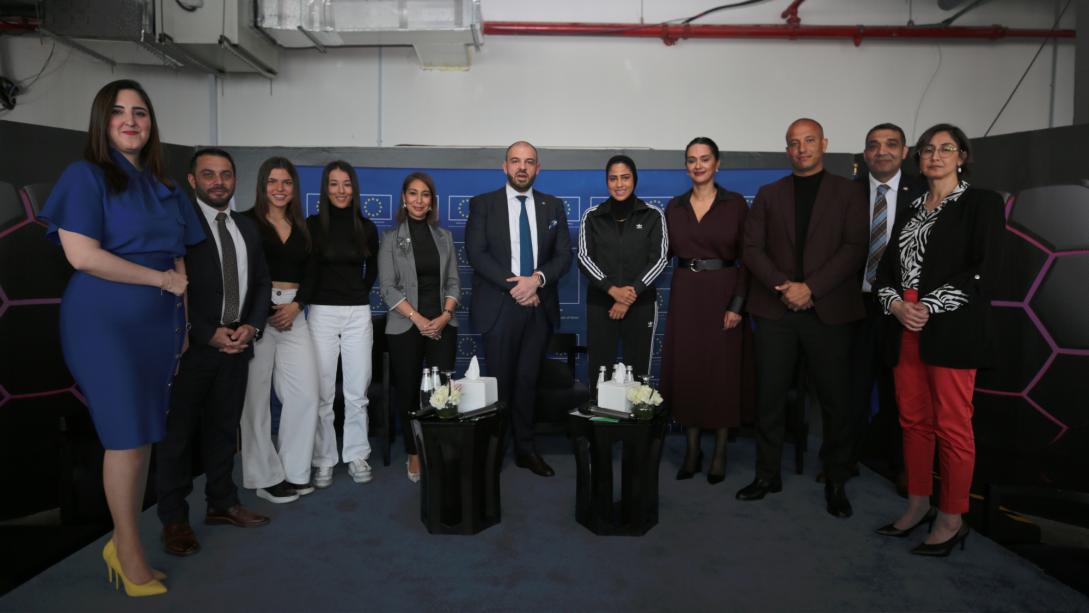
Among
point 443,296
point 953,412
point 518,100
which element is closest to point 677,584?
point 953,412

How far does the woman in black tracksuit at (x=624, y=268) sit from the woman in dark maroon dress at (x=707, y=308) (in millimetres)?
136

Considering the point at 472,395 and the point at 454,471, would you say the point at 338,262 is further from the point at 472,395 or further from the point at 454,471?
the point at 454,471

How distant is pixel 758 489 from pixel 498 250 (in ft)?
6.27

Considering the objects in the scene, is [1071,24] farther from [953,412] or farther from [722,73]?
[953,412]

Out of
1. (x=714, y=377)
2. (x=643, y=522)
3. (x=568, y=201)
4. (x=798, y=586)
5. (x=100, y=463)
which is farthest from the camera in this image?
(x=568, y=201)

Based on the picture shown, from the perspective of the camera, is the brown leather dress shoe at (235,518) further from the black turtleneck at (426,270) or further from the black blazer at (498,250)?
the black blazer at (498,250)

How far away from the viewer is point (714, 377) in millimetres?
3404

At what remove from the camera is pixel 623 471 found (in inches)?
106

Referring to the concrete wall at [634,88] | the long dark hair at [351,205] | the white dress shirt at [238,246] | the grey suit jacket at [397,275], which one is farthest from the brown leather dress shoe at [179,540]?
the concrete wall at [634,88]

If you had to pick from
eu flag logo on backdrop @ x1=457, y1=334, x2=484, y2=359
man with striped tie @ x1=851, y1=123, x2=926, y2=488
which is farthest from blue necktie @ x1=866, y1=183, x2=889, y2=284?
eu flag logo on backdrop @ x1=457, y1=334, x2=484, y2=359

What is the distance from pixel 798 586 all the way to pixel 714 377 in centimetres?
132

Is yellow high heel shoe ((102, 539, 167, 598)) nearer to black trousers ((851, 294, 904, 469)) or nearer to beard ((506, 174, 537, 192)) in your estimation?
beard ((506, 174, 537, 192))

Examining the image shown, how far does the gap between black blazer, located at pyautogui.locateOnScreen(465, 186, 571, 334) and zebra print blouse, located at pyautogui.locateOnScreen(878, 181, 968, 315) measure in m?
1.70

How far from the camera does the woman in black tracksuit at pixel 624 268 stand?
346 cm
